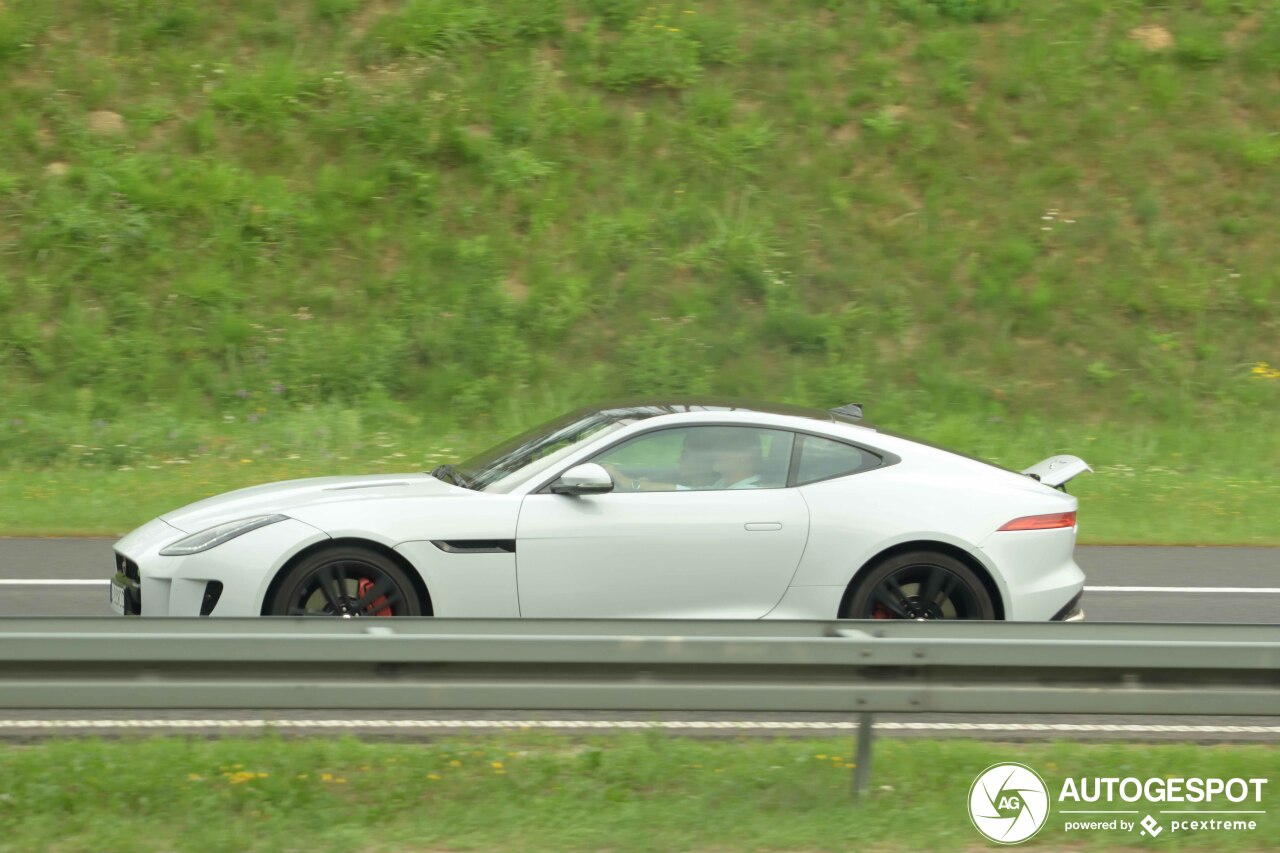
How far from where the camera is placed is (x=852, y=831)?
4.33 meters

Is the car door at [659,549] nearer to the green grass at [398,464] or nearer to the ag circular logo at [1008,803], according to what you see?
the ag circular logo at [1008,803]

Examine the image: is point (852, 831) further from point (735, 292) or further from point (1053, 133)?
point (1053, 133)

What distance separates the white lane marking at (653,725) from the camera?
554cm

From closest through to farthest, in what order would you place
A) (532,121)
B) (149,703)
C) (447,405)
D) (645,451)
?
(149,703) → (645,451) → (447,405) → (532,121)

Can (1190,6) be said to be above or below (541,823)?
above

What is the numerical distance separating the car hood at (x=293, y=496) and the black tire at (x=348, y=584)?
11.3 inches

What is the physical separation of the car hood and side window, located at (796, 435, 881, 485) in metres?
1.64

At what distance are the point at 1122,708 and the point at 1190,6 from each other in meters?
18.1

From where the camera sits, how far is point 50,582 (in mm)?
8648

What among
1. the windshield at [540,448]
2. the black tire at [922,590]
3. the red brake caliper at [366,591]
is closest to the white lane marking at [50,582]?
the windshield at [540,448]

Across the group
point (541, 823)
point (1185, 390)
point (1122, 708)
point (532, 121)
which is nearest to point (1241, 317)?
point (1185, 390)

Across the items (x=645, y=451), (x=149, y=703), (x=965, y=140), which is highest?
(x=965, y=140)

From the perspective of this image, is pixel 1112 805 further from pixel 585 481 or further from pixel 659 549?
pixel 585 481

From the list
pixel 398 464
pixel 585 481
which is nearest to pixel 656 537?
pixel 585 481
